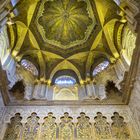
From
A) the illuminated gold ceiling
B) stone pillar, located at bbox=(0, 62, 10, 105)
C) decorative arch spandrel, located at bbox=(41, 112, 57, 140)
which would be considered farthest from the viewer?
the illuminated gold ceiling

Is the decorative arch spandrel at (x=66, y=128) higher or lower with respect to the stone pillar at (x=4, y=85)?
lower

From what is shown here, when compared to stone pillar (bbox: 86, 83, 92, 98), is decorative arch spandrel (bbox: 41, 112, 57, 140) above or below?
below

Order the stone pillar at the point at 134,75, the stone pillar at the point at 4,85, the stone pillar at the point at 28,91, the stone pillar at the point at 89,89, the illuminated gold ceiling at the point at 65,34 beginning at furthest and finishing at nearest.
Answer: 1. the illuminated gold ceiling at the point at 65,34
2. the stone pillar at the point at 89,89
3. the stone pillar at the point at 28,91
4. the stone pillar at the point at 4,85
5. the stone pillar at the point at 134,75

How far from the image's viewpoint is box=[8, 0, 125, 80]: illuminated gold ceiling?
1135 centimetres

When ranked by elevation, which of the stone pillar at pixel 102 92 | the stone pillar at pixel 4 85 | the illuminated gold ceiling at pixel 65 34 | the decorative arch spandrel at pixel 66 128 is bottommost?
the decorative arch spandrel at pixel 66 128

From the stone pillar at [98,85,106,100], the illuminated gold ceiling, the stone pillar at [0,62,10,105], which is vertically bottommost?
the stone pillar at [0,62,10,105]

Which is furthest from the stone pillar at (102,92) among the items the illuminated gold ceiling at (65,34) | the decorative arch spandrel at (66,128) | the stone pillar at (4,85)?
the stone pillar at (4,85)

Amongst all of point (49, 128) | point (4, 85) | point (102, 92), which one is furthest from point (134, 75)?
point (4, 85)

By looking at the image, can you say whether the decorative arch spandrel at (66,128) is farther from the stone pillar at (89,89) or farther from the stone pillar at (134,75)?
the stone pillar at (134,75)

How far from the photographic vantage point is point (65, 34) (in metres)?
13.4

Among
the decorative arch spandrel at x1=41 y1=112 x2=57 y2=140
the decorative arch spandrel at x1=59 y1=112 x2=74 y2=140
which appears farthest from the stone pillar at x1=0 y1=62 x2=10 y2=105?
the decorative arch spandrel at x1=59 y1=112 x2=74 y2=140

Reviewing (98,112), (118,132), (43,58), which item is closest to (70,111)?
(98,112)

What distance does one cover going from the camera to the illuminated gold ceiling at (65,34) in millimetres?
11352

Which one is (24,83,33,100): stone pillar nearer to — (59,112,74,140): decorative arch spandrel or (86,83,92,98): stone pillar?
(59,112,74,140): decorative arch spandrel
